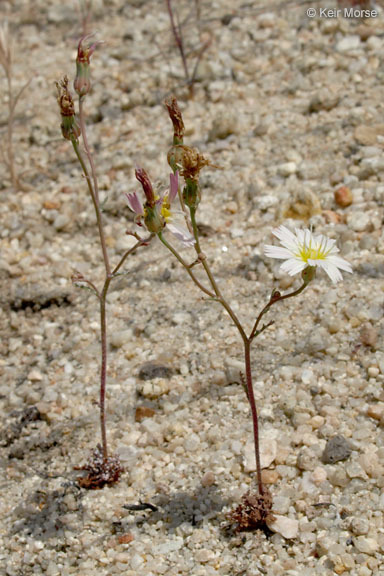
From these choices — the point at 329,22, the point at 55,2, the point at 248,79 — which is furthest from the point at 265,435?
the point at 55,2

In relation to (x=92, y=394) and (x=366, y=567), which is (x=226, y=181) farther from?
(x=366, y=567)

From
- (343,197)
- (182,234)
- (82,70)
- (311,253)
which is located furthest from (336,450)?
(82,70)

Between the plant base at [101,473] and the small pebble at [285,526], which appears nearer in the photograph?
the small pebble at [285,526]

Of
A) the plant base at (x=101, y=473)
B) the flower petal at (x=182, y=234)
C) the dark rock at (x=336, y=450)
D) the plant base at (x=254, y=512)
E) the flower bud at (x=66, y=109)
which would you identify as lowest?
the plant base at (x=254, y=512)

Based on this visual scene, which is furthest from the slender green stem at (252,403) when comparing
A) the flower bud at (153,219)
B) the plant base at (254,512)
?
the flower bud at (153,219)

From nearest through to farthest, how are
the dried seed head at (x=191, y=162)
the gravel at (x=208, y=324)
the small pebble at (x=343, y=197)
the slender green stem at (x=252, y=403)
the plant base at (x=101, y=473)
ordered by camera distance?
the dried seed head at (x=191, y=162), the slender green stem at (x=252, y=403), the gravel at (x=208, y=324), the plant base at (x=101, y=473), the small pebble at (x=343, y=197)

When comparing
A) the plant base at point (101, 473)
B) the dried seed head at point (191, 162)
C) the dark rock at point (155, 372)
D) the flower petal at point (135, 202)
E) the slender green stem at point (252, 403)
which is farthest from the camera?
the dark rock at point (155, 372)

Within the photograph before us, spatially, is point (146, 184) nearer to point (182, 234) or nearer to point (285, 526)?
point (182, 234)

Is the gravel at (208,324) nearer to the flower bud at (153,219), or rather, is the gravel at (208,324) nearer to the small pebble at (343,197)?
the small pebble at (343,197)
